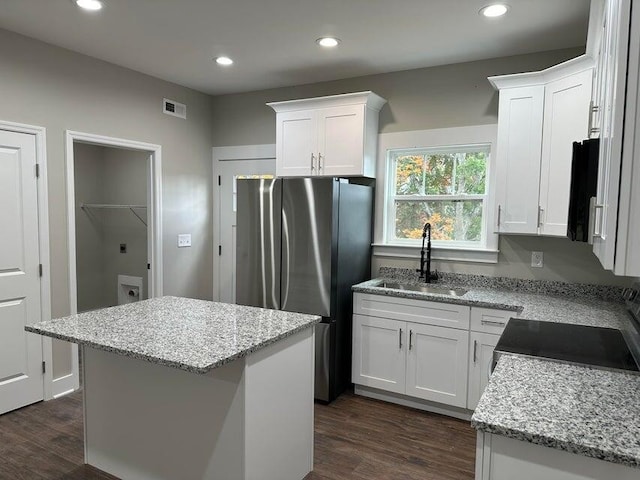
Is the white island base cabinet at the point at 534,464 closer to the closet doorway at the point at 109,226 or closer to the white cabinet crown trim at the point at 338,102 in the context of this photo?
the white cabinet crown trim at the point at 338,102

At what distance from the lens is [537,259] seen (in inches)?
130

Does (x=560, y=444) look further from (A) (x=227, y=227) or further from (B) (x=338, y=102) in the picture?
(A) (x=227, y=227)

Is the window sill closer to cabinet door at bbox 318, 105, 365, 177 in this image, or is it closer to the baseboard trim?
cabinet door at bbox 318, 105, 365, 177

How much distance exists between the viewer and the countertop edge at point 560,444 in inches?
42.9

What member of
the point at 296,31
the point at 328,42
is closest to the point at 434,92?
the point at 328,42

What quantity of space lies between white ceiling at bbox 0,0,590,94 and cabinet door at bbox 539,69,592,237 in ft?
1.41

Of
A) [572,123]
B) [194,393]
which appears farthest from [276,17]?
[194,393]

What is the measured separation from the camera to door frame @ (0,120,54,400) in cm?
323

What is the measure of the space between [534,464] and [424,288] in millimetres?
2424

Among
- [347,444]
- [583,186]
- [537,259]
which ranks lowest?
[347,444]

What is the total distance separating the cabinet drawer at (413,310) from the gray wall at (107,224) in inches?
124

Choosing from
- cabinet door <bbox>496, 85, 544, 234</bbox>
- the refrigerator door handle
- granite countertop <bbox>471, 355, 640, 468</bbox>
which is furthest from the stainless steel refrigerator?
granite countertop <bbox>471, 355, 640, 468</bbox>

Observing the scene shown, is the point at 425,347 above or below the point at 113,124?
below

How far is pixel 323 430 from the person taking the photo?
299 cm
